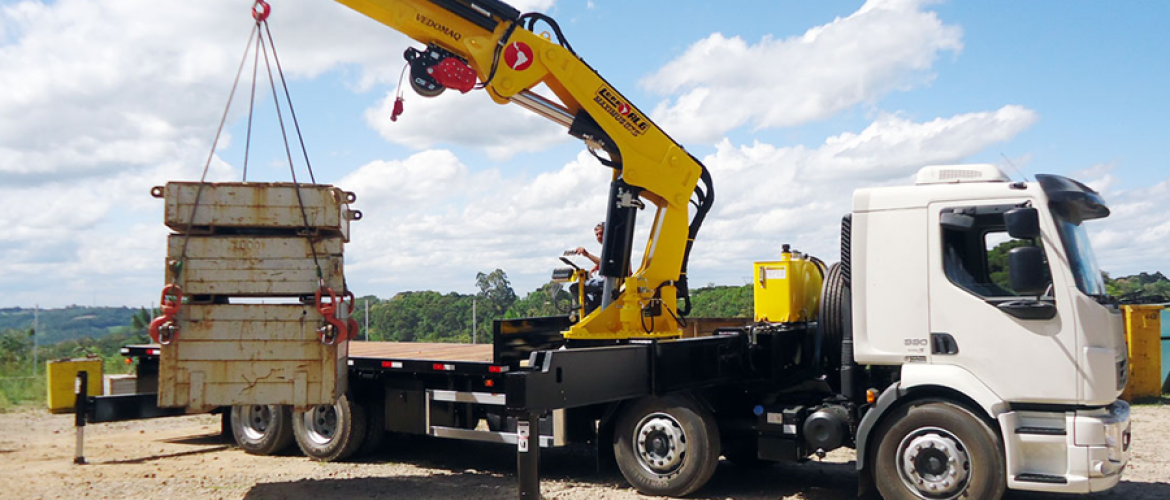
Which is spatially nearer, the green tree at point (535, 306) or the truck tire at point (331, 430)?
the truck tire at point (331, 430)

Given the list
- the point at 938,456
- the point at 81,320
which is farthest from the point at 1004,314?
the point at 81,320

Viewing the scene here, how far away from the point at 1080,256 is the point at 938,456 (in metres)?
1.74

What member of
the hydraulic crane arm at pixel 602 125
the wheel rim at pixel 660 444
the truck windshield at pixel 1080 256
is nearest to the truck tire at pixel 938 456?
the truck windshield at pixel 1080 256

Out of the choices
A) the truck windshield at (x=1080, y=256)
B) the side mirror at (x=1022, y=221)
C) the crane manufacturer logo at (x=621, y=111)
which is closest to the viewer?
the side mirror at (x=1022, y=221)

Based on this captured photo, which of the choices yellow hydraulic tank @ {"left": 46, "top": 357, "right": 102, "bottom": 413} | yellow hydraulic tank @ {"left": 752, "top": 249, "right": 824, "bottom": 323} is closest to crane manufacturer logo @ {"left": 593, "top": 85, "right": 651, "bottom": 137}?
yellow hydraulic tank @ {"left": 752, "top": 249, "right": 824, "bottom": 323}

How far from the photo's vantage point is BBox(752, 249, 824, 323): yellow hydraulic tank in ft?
28.8

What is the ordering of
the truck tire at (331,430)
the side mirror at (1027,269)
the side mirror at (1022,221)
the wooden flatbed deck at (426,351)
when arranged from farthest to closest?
the truck tire at (331,430) → the wooden flatbed deck at (426,351) → the side mirror at (1022,221) → the side mirror at (1027,269)

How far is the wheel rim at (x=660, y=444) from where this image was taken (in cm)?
806

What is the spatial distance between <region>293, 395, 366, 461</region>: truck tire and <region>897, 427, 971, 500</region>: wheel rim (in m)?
5.68

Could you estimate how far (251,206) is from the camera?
320 inches

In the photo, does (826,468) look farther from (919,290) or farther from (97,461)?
(97,461)

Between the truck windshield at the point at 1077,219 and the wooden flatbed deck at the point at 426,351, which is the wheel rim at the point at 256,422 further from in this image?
the truck windshield at the point at 1077,219

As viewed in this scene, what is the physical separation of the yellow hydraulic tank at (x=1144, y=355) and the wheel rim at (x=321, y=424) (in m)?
11.8

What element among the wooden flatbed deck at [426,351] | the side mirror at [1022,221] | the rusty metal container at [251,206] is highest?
the rusty metal container at [251,206]
